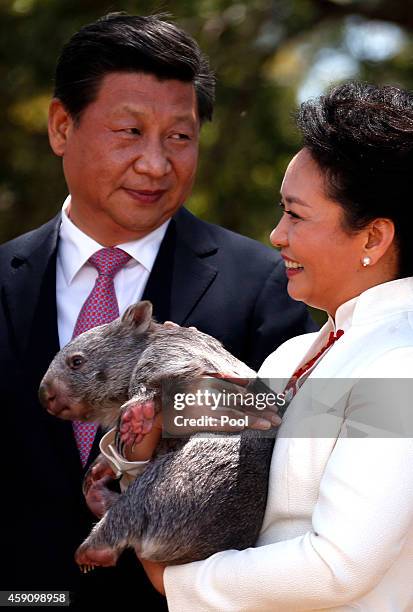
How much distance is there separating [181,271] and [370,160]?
1.29 m

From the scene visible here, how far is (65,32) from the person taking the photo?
246 inches

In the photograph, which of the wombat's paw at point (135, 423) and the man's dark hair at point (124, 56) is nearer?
the wombat's paw at point (135, 423)

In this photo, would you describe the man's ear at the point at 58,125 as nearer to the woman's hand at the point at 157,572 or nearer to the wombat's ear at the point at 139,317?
the wombat's ear at the point at 139,317

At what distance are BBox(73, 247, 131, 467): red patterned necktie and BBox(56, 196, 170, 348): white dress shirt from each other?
0.03 m

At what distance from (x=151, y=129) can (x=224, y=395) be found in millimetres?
1367

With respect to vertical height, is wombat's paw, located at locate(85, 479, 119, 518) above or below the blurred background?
below

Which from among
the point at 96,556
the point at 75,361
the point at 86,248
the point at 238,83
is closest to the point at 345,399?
the point at 96,556

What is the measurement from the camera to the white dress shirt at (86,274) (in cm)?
399

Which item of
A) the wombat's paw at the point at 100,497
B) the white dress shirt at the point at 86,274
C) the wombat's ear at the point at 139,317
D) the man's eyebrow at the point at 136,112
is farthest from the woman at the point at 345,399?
the white dress shirt at the point at 86,274

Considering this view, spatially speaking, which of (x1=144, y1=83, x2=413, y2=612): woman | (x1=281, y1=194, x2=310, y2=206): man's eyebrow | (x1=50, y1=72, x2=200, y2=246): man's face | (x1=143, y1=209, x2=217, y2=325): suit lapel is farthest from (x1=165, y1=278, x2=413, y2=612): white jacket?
(x1=50, y1=72, x2=200, y2=246): man's face

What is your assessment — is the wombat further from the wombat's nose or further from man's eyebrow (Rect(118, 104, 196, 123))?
man's eyebrow (Rect(118, 104, 196, 123))

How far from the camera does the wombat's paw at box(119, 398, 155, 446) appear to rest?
300 centimetres

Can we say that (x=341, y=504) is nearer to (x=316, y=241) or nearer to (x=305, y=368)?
(x=305, y=368)

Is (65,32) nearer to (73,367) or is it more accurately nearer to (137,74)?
(137,74)
